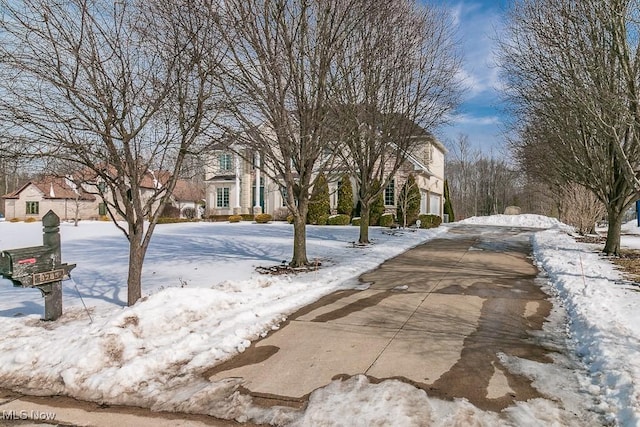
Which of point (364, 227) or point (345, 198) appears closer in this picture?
point (364, 227)

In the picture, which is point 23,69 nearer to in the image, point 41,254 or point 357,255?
point 41,254

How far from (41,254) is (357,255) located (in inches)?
349

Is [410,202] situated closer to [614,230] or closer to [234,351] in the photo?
[614,230]

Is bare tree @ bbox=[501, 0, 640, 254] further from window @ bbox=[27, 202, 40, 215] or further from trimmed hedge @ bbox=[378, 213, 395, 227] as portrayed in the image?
window @ bbox=[27, 202, 40, 215]

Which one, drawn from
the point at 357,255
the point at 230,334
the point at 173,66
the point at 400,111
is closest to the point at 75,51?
the point at 173,66

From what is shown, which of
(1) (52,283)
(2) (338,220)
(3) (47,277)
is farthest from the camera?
(2) (338,220)

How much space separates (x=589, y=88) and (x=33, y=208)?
157 ft

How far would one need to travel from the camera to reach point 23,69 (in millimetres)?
5250

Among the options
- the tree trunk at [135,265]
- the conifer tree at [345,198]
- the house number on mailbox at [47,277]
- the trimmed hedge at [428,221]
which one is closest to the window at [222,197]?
the conifer tree at [345,198]

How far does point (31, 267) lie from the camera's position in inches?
225

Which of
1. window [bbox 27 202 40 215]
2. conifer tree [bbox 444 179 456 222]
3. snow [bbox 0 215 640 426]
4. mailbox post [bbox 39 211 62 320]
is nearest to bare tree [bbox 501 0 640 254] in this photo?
snow [bbox 0 215 640 426]

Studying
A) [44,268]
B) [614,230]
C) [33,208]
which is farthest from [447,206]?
[33,208]

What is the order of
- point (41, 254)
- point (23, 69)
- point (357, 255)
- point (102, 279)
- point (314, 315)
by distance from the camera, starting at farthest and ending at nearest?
point (357, 255) < point (102, 279) < point (314, 315) < point (41, 254) < point (23, 69)

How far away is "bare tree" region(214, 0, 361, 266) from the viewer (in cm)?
924
